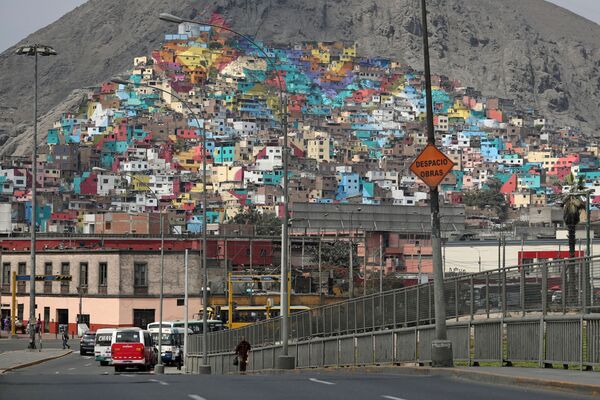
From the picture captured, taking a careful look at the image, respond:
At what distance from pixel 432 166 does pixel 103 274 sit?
81.2 metres

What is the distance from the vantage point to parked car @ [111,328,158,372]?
185ft

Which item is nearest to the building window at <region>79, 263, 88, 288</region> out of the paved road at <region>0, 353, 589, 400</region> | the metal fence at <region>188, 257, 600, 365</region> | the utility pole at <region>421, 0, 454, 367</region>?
the metal fence at <region>188, 257, 600, 365</region>

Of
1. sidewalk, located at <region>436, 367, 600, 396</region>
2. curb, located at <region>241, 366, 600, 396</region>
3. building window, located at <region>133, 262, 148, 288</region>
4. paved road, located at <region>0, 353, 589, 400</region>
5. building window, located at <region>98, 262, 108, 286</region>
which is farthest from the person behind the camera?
building window, located at <region>98, 262, 108, 286</region>

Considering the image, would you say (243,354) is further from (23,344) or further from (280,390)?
(23,344)

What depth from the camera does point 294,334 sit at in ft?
166

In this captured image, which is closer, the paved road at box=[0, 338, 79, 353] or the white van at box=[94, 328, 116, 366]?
the white van at box=[94, 328, 116, 366]

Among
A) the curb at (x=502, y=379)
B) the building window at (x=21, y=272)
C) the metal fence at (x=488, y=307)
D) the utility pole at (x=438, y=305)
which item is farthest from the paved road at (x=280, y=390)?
the building window at (x=21, y=272)

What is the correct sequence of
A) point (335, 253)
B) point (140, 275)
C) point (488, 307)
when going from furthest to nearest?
point (335, 253), point (140, 275), point (488, 307)

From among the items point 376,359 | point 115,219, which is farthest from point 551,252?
point 376,359

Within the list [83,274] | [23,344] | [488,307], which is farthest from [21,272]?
[488,307]

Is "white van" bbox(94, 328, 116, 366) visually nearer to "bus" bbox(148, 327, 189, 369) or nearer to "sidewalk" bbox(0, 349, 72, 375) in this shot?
"sidewalk" bbox(0, 349, 72, 375)

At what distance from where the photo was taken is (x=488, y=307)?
107 ft

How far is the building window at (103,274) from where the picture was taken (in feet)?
360

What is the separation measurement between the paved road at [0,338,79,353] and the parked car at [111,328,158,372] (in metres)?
20.7
